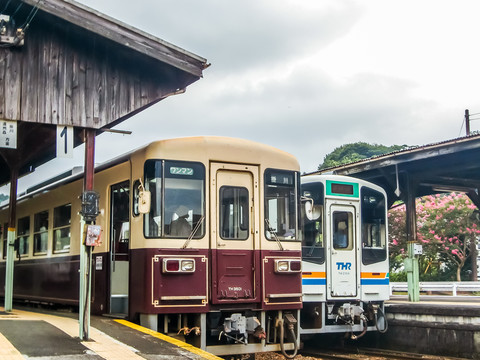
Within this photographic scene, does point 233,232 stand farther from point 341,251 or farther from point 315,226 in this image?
point 341,251

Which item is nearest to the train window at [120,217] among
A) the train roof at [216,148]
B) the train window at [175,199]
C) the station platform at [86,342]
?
the train roof at [216,148]

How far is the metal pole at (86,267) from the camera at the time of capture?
798cm

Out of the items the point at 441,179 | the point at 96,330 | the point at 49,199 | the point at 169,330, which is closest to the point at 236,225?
the point at 169,330

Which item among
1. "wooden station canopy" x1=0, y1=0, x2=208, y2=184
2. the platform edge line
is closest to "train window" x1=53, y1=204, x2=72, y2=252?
the platform edge line

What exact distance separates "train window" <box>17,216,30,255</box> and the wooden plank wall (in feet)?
19.6

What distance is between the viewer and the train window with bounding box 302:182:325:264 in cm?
1271

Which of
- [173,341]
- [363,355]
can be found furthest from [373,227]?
[173,341]

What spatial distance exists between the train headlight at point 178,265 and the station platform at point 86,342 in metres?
0.86

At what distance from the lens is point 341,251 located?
12.9 metres

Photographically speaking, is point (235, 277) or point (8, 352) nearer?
point (8, 352)

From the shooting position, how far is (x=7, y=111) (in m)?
8.48

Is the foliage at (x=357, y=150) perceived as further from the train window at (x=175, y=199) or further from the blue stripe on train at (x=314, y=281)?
the train window at (x=175, y=199)

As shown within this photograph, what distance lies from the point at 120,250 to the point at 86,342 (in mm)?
2499

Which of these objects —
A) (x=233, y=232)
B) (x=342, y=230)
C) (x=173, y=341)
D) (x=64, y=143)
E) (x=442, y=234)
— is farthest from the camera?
(x=442, y=234)
